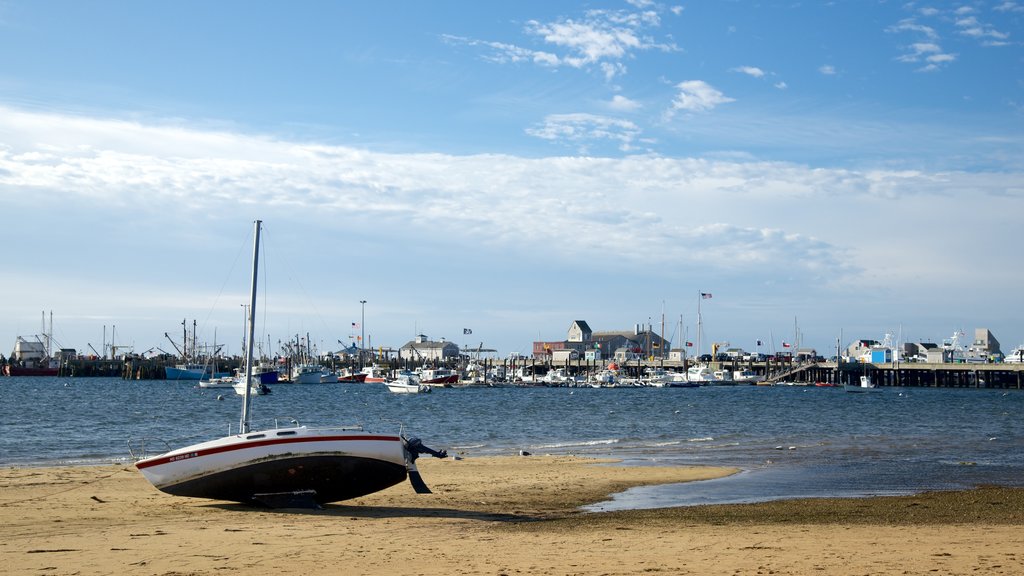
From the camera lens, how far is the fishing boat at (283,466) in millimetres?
20250

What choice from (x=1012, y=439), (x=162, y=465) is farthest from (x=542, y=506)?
(x=1012, y=439)

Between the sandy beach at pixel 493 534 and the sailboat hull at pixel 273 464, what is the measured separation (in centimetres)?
50

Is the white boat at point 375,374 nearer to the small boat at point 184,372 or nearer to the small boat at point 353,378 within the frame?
the small boat at point 353,378

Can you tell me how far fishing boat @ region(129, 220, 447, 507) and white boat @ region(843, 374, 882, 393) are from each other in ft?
430

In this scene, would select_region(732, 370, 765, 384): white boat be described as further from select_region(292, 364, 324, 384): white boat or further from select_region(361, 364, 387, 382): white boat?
select_region(292, 364, 324, 384): white boat

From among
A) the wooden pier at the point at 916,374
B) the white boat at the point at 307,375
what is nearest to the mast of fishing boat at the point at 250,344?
the white boat at the point at 307,375

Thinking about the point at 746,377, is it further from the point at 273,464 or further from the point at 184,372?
the point at 273,464

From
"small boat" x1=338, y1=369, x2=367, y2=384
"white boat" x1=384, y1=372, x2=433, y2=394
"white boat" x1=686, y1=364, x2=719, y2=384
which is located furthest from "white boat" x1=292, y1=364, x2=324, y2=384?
"white boat" x1=686, y1=364, x2=719, y2=384

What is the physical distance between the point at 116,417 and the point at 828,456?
4451cm

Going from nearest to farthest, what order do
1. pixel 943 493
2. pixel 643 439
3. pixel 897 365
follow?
pixel 943 493
pixel 643 439
pixel 897 365

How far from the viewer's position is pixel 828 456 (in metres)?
36.5

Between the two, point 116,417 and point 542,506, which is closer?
point 542,506

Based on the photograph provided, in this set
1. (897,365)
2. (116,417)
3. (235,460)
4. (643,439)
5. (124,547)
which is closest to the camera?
(124,547)

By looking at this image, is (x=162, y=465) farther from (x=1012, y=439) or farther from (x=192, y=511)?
(x=1012, y=439)
